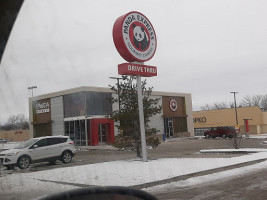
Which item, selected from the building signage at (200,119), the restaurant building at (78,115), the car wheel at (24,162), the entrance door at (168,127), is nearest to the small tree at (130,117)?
the car wheel at (24,162)

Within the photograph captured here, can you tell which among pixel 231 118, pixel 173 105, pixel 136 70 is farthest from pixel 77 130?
pixel 231 118

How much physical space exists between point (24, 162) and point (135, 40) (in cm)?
849

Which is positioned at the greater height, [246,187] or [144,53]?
[144,53]

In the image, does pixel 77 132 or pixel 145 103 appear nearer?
pixel 145 103

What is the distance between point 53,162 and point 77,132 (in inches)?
769

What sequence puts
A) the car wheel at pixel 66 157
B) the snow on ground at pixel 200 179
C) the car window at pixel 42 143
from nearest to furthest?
1. the snow on ground at pixel 200 179
2. the car window at pixel 42 143
3. the car wheel at pixel 66 157

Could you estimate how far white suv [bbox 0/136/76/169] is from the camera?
646 inches

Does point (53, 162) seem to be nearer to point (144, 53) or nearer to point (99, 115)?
point (144, 53)

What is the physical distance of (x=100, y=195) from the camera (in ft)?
5.98

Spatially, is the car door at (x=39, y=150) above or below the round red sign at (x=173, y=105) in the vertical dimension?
below

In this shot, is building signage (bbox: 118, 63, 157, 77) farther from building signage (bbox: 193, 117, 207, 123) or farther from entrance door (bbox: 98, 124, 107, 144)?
building signage (bbox: 193, 117, 207, 123)

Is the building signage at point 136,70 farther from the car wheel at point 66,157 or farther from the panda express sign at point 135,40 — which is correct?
the car wheel at point 66,157

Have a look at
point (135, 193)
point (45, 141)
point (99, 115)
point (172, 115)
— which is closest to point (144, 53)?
point (45, 141)

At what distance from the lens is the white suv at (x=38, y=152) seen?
16.4 meters
